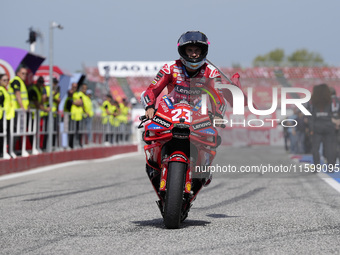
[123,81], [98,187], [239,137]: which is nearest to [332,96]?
[98,187]

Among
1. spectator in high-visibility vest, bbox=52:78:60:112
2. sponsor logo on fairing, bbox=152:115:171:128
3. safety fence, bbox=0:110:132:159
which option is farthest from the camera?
spectator in high-visibility vest, bbox=52:78:60:112

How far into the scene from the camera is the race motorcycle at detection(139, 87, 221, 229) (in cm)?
613

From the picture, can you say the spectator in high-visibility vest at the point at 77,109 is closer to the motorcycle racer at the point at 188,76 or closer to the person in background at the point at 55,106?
the person in background at the point at 55,106

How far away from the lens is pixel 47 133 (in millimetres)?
17625

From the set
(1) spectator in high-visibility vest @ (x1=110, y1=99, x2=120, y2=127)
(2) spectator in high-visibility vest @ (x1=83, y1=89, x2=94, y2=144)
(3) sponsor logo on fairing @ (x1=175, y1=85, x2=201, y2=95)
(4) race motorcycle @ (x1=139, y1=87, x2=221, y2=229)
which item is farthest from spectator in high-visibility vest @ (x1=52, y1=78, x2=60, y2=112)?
(4) race motorcycle @ (x1=139, y1=87, x2=221, y2=229)

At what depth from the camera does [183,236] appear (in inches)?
233

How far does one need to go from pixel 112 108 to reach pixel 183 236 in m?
20.3

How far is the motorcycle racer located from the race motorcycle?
12 centimetres

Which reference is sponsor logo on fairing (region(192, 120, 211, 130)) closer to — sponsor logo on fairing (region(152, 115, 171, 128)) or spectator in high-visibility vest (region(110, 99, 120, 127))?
sponsor logo on fairing (region(152, 115, 171, 128))

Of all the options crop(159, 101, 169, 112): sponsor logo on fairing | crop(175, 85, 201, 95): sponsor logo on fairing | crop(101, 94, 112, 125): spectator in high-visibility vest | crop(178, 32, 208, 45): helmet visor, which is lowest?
crop(101, 94, 112, 125): spectator in high-visibility vest

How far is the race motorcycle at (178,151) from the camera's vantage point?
241 inches

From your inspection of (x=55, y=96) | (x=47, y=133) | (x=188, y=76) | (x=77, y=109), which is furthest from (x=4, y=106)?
(x=188, y=76)

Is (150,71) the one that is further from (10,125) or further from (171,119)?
(171,119)

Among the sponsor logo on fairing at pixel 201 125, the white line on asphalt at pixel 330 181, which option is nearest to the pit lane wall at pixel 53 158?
the white line on asphalt at pixel 330 181
